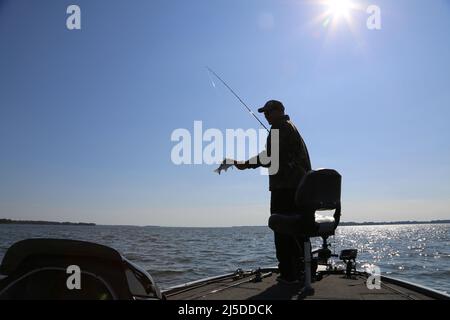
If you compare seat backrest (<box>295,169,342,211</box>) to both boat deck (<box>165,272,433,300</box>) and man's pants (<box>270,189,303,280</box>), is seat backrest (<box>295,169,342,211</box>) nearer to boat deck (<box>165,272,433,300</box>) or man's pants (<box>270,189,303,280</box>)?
man's pants (<box>270,189,303,280</box>)

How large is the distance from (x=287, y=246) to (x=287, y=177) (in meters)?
0.88

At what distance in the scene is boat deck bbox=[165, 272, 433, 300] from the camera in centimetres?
449

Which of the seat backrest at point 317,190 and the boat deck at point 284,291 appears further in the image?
the boat deck at point 284,291

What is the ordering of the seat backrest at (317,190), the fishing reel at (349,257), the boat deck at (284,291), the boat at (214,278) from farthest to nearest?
the fishing reel at (349,257) < the boat deck at (284,291) < the seat backrest at (317,190) < the boat at (214,278)

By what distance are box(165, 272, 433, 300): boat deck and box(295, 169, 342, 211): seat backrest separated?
989 mm

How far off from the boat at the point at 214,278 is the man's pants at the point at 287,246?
14cm

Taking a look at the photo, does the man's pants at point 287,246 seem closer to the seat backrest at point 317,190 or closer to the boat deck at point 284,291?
the boat deck at point 284,291

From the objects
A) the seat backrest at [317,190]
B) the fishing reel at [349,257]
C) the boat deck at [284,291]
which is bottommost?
the boat deck at [284,291]

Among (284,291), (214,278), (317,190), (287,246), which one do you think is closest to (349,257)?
(287,246)

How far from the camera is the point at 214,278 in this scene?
6.18 metres

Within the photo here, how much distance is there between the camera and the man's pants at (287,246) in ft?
17.1

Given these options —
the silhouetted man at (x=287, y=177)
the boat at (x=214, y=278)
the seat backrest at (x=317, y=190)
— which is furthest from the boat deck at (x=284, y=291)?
the seat backrest at (x=317, y=190)
